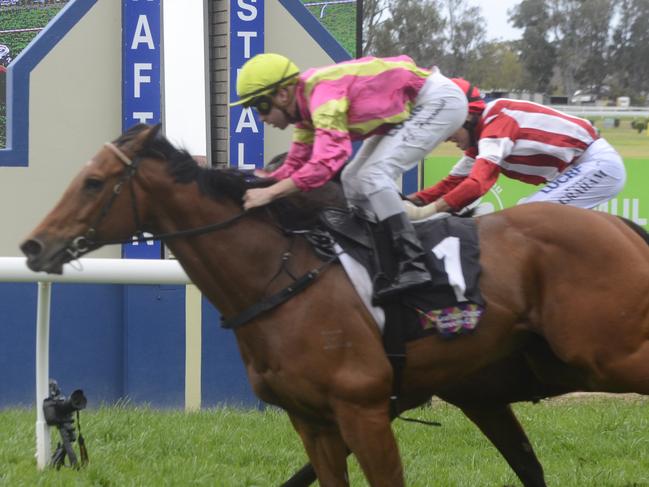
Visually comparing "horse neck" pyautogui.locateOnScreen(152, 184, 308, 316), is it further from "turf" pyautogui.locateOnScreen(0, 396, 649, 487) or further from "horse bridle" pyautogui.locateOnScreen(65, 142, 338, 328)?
"turf" pyautogui.locateOnScreen(0, 396, 649, 487)

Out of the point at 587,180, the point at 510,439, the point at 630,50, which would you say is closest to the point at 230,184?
the point at 587,180

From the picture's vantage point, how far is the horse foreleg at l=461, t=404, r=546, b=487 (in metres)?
4.58

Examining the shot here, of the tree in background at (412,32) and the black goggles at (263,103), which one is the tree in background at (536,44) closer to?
the tree in background at (412,32)

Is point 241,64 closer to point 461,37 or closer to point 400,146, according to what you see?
point 400,146

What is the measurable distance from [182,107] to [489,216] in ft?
11.7

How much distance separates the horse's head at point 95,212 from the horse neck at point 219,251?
0.41 ft

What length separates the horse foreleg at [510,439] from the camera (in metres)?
4.58

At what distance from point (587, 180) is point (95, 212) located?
2.08 metres

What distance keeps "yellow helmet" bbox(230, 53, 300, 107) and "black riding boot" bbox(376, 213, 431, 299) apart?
2.08 feet

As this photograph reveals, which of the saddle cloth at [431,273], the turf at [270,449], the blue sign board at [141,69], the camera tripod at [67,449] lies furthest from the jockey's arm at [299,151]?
the blue sign board at [141,69]

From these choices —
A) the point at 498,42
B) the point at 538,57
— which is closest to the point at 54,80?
the point at 538,57

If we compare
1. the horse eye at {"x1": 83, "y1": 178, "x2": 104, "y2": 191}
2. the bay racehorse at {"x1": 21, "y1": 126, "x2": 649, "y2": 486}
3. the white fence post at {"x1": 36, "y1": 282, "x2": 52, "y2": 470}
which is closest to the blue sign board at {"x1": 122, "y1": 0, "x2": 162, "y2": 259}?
the white fence post at {"x1": 36, "y1": 282, "x2": 52, "y2": 470}

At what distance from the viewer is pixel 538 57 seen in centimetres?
1652

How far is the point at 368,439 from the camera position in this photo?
145 inches
